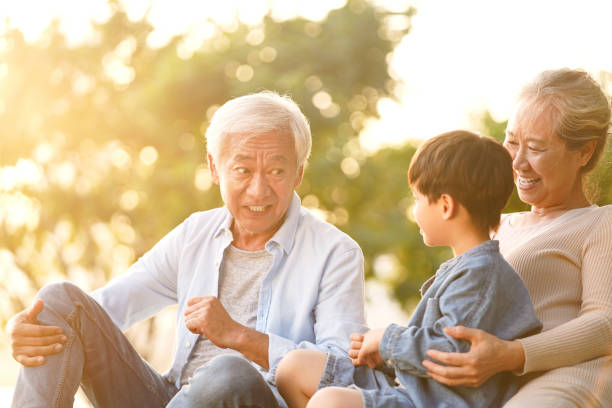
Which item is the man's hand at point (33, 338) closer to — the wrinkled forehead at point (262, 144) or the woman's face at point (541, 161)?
the wrinkled forehead at point (262, 144)

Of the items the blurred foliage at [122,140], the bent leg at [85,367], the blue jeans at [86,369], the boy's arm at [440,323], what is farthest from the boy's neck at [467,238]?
the blurred foliage at [122,140]

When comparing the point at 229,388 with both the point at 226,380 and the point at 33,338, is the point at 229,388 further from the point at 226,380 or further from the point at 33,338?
the point at 33,338

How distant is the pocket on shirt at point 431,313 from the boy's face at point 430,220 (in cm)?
18

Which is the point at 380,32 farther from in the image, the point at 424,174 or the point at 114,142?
the point at 424,174

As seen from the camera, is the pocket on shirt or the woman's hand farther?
the pocket on shirt

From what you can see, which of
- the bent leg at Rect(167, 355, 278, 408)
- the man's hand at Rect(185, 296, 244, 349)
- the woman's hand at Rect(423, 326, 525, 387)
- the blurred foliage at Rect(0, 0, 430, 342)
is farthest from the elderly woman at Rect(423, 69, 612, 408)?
the blurred foliage at Rect(0, 0, 430, 342)

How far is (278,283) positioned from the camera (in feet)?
8.46

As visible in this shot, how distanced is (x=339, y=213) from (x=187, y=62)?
281 centimetres

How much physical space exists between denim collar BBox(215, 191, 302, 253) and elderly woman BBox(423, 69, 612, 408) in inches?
26.8

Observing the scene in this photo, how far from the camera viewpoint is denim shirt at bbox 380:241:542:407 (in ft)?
6.19

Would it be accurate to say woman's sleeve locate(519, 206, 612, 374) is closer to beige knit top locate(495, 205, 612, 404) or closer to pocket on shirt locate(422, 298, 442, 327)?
beige knit top locate(495, 205, 612, 404)

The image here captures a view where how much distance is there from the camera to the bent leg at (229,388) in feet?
6.45

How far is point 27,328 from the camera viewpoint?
7.56ft

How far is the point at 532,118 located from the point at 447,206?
523 mm
